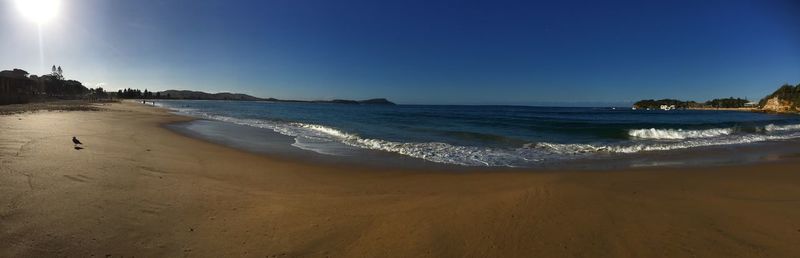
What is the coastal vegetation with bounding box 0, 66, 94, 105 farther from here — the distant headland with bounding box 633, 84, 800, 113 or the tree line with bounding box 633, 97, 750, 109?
the tree line with bounding box 633, 97, 750, 109

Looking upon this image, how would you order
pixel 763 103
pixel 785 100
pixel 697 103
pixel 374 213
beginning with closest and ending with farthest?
pixel 374 213, pixel 785 100, pixel 763 103, pixel 697 103

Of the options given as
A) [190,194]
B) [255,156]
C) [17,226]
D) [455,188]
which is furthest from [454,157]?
[17,226]

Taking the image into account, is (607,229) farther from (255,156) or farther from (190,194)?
(255,156)

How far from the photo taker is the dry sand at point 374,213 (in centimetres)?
370

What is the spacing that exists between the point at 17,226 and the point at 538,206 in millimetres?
5897

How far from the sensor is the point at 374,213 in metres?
4.81

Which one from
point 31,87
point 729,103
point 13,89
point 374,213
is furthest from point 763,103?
point 31,87

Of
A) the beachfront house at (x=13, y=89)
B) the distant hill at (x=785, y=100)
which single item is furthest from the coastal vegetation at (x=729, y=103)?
the beachfront house at (x=13, y=89)

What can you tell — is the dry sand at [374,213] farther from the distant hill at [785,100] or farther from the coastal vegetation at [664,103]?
the coastal vegetation at [664,103]

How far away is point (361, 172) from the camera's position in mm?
8117

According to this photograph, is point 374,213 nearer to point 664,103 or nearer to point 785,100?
Result: point 785,100

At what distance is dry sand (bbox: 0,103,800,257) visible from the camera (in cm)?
370

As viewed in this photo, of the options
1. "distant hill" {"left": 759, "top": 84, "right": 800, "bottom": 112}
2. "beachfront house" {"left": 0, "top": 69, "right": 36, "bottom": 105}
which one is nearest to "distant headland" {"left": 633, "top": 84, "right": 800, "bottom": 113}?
"distant hill" {"left": 759, "top": 84, "right": 800, "bottom": 112}

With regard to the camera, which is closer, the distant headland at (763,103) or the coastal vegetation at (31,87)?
the coastal vegetation at (31,87)
